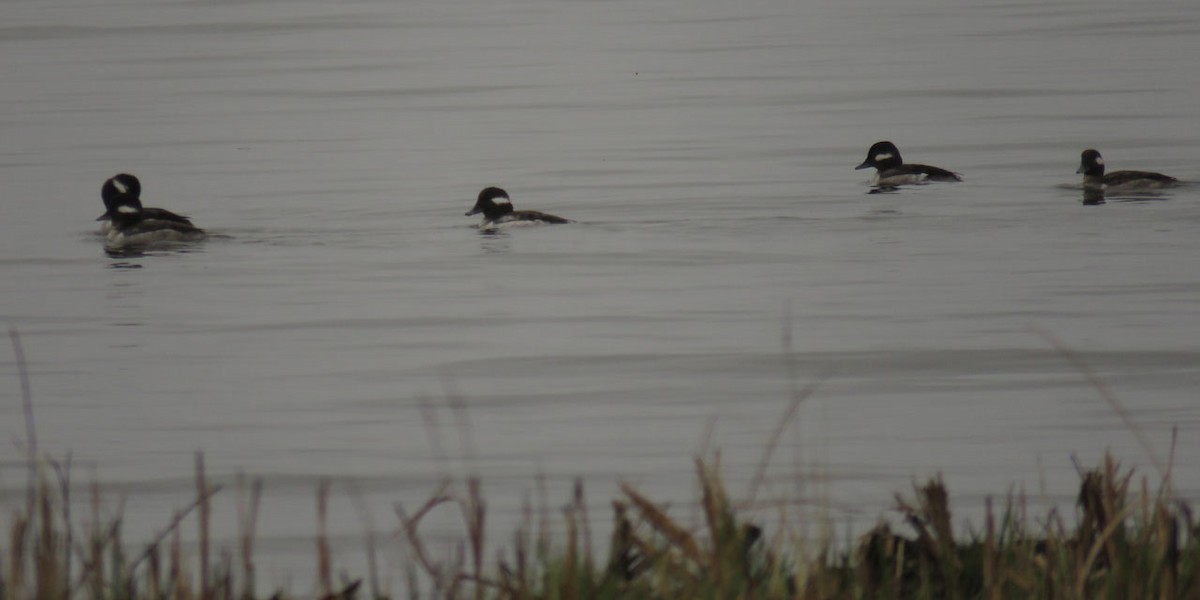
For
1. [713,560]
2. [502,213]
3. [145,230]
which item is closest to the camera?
[713,560]

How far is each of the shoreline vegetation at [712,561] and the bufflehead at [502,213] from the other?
51.2ft

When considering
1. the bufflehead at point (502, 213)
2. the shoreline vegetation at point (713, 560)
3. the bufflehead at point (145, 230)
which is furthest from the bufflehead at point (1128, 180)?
the shoreline vegetation at point (713, 560)

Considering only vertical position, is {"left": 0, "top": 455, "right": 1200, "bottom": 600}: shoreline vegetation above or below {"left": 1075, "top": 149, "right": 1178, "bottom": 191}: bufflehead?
below

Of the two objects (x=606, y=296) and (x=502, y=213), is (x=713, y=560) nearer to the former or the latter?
(x=606, y=296)

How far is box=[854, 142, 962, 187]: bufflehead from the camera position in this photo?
2598 cm

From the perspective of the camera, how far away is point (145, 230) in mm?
22047

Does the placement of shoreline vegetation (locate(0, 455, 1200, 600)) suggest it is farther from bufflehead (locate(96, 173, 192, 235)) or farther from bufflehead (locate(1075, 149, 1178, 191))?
bufflehead (locate(96, 173, 192, 235))

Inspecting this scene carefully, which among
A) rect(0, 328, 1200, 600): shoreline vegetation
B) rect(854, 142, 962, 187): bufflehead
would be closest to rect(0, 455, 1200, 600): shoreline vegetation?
rect(0, 328, 1200, 600): shoreline vegetation

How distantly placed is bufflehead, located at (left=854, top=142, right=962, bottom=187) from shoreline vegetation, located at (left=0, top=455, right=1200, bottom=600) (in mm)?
19110

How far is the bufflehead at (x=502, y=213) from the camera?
888 inches

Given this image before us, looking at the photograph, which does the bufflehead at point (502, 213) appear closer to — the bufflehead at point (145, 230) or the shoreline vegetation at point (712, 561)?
the bufflehead at point (145, 230)

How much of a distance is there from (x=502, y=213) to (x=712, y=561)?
17439 millimetres

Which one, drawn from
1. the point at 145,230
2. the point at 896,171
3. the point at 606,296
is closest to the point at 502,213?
the point at 145,230

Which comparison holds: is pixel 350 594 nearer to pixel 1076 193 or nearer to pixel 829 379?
pixel 829 379
